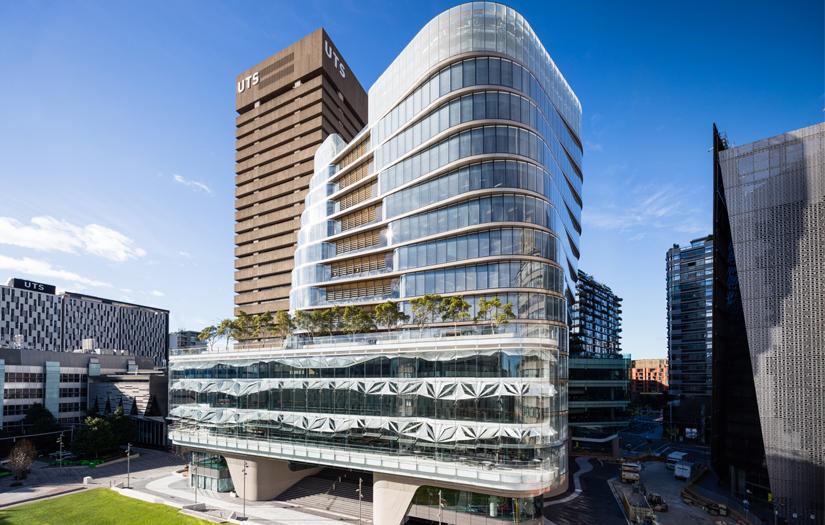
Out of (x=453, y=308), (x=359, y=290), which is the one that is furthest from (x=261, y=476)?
(x=453, y=308)

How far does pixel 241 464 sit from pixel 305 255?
31.9 m

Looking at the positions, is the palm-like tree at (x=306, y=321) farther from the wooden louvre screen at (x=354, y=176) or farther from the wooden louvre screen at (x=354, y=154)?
the wooden louvre screen at (x=354, y=154)

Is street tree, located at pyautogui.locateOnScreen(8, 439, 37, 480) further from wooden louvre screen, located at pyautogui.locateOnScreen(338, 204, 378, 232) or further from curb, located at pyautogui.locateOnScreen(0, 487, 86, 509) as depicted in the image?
wooden louvre screen, located at pyautogui.locateOnScreen(338, 204, 378, 232)

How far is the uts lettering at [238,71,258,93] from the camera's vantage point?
108188 mm

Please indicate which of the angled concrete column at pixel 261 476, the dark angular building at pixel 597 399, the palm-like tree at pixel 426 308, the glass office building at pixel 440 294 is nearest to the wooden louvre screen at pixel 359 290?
the glass office building at pixel 440 294

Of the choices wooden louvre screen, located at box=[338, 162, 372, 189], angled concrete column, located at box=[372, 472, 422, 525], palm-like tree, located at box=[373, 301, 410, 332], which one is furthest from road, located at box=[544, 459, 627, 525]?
wooden louvre screen, located at box=[338, 162, 372, 189]

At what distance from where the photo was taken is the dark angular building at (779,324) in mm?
44938

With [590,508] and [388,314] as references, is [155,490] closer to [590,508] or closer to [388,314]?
[388,314]

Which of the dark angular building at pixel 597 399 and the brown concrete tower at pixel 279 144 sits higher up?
the brown concrete tower at pixel 279 144

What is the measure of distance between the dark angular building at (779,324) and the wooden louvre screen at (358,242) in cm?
4268

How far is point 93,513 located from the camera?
5016 cm

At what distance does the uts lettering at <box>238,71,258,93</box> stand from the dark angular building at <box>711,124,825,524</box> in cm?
9441

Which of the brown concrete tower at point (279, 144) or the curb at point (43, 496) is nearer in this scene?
the curb at point (43, 496)

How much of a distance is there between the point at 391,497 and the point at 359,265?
3311cm
